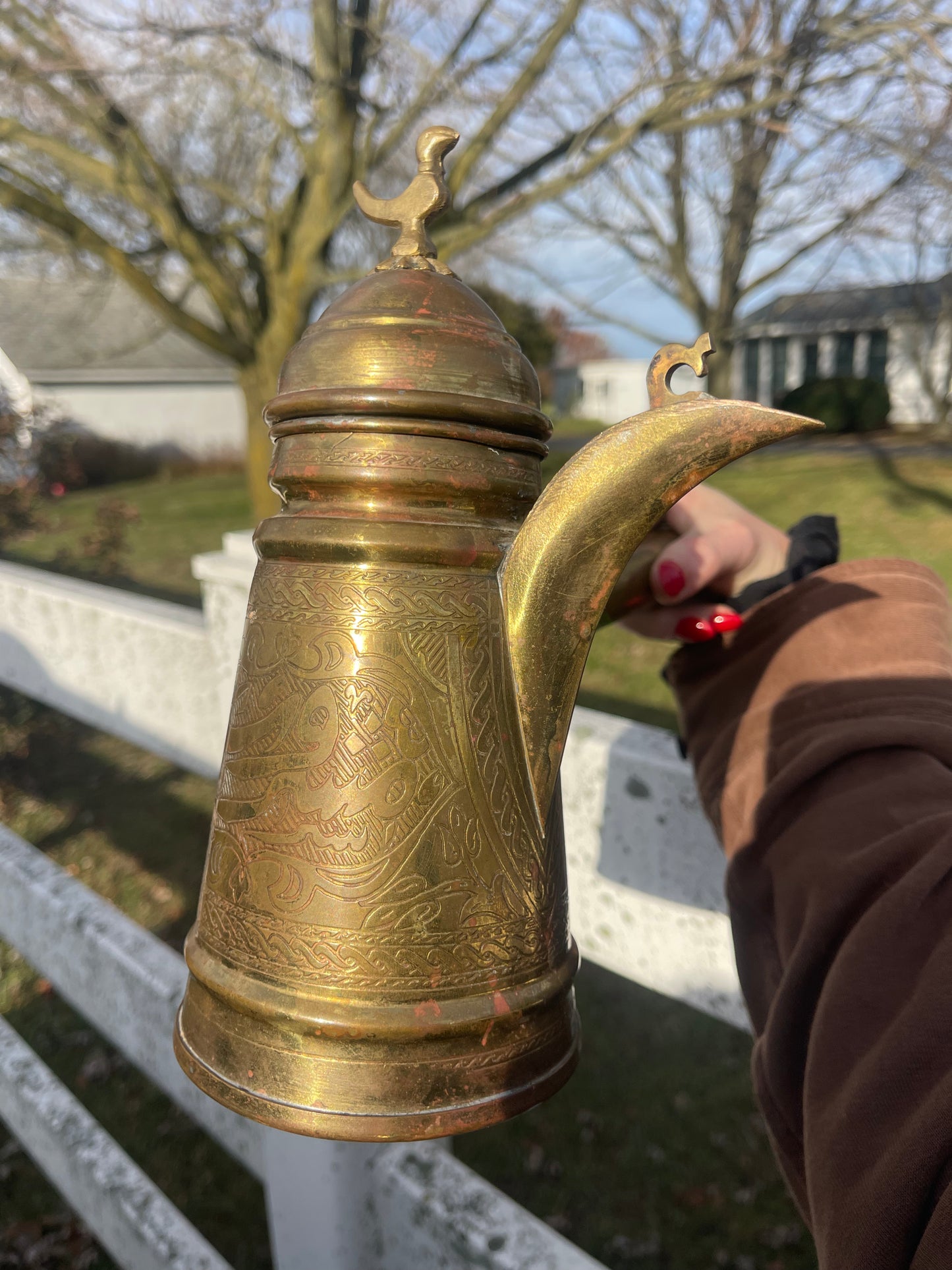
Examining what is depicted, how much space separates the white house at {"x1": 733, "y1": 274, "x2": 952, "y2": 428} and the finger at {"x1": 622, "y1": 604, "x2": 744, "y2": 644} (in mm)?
17145

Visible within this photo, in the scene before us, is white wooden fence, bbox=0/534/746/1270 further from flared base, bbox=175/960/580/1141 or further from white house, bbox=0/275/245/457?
white house, bbox=0/275/245/457

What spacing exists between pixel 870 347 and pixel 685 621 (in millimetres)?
24114

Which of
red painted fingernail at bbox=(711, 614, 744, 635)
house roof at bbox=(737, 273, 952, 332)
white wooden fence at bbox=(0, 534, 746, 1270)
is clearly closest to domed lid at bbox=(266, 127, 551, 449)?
red painted fingernail at bbox=(711, 614, 744, 635)

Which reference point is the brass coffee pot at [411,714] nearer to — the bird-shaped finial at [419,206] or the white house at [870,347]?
the bird-shaped finial at [419,206]

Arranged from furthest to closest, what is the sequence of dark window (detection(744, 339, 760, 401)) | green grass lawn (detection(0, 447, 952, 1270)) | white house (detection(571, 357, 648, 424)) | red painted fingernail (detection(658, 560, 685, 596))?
1. white house (detection(571, 357, 648, 424))
2. dark window (detection(744, 339, 760, 401))
3. green grass lawn (detection(0, 447, 952, 1270))
4. red painted fingernail (detection(658, 560, 685, 596))

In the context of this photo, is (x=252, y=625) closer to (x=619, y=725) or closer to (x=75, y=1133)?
(x=619, y=725)

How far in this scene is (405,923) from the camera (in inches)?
32.9

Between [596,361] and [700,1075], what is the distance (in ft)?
131

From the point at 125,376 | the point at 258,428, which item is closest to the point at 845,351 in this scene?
the point at 125,376

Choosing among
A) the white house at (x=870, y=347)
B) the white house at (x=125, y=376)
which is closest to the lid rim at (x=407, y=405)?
the white house at (x=870, y=347)

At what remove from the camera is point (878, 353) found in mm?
22109

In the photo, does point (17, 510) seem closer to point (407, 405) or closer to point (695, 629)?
point (695, 629)

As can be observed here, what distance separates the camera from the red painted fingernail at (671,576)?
4.36 ft

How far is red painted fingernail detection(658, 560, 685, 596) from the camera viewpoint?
133cm
